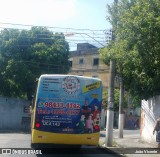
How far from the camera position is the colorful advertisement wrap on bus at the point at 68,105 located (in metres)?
13.1

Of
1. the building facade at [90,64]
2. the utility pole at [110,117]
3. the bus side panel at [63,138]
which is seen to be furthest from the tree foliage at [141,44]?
the building facade at [90,64]

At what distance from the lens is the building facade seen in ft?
176

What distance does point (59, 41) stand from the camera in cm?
3472

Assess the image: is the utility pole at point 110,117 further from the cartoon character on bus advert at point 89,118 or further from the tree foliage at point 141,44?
the cartoon character on bus advert at point 89,118

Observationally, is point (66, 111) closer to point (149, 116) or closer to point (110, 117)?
point (110, 117)

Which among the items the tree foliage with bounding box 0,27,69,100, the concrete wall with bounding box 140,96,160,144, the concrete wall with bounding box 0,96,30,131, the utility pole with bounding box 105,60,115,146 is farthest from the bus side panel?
the concrete wall with bounding box 0,96,30,131

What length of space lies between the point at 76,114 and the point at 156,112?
667cm

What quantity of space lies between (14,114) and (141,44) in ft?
71.5

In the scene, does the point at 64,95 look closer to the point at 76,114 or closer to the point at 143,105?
the point at 76,114

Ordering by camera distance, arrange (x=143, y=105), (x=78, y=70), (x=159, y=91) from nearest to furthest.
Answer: (x=159, y=91) < (x=143, y=105) < (x=78, y=70)

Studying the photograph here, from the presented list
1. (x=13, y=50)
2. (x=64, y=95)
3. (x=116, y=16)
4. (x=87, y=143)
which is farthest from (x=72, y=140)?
(x=13, y=50)

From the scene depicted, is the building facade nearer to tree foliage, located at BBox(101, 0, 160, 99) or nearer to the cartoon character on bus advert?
tree foliage, located at BBox(101, 0, 160, 99)

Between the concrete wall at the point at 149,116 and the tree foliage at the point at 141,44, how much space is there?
113cm

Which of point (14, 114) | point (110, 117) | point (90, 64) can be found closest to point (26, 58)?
point (14, 114)
